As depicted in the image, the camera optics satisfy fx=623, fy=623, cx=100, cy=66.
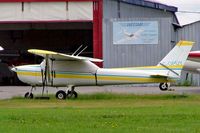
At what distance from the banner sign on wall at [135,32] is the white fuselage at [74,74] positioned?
12003 millimetres

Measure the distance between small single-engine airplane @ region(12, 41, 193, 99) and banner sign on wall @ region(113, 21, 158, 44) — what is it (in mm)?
11626

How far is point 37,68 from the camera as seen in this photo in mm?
25562

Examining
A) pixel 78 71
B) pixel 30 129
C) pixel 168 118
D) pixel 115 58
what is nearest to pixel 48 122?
pixel 30 129

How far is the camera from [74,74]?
25.5 metres

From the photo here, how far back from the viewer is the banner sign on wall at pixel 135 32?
37.1m

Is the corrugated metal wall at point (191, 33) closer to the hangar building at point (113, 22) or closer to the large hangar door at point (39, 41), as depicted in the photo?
the hangar building at point (113, 22)

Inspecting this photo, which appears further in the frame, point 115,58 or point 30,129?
point 115,58

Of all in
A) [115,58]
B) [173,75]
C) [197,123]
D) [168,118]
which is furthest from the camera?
[115,58]

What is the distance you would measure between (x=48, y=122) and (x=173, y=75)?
12088 millimetres

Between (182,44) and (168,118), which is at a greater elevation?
(182,44)

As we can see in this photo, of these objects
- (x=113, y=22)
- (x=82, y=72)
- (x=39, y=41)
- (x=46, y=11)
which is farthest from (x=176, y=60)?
(x=39, y=41)

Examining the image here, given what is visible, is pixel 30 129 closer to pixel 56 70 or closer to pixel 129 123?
pixel 129 123

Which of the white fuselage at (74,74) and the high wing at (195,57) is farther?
the high wing at (195,57)

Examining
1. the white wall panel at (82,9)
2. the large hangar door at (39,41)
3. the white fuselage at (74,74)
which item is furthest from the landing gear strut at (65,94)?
the large hangar door at (39,41)
